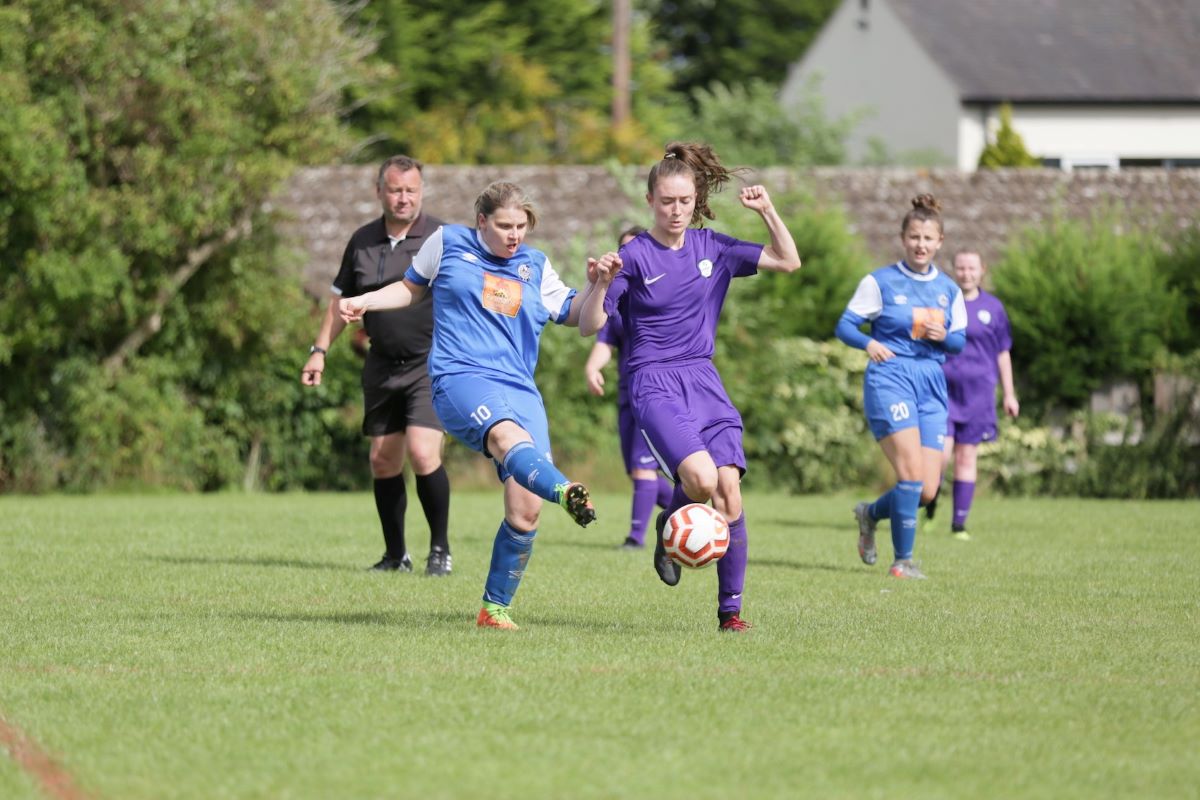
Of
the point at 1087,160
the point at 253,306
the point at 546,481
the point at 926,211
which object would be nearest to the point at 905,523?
the point at 926,211

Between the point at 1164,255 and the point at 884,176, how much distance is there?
5258 millimetres

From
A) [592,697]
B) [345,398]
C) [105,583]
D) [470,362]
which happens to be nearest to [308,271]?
[345,398]

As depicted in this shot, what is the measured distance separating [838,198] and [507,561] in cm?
1514

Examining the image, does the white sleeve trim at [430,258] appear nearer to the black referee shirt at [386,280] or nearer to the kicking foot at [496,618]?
the kicking foot at [496,618]

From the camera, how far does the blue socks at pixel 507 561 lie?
807 cm

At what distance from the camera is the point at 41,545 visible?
481 inches

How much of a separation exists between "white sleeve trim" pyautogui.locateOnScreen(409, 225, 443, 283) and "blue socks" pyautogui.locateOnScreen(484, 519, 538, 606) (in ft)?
3.90

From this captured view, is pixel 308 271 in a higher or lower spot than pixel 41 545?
higher

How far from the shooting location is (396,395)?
1084cm

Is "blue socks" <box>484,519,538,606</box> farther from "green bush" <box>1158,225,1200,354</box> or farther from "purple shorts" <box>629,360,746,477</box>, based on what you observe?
"green bush" <box>1158,225,1200,354</box>

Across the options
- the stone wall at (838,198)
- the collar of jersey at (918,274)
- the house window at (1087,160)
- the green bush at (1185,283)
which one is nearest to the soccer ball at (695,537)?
the collar of jersey at (918,274)

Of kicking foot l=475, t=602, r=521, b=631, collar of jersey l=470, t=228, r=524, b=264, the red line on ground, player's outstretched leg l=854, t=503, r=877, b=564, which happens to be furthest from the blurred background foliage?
the red line on ground

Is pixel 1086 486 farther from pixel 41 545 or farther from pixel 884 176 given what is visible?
pixel 41 545

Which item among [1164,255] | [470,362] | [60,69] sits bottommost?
[470,362]
